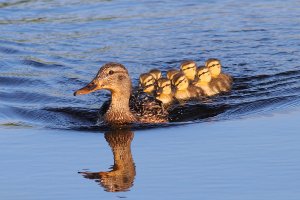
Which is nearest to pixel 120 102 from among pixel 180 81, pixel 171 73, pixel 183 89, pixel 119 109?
pixel 119 109

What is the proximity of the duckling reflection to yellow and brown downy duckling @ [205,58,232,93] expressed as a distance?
2347mm

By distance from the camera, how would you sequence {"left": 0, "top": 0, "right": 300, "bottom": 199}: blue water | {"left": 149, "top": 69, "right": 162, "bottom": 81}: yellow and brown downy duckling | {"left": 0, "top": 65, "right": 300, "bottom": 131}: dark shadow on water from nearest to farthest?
{"left": 0, "top": 0, "right": 300, "bottom": 199}: blue water → {"left": 0, "top": 65, "right": 300, "bottom": 131}: dark shadow on water → {"left": 149, "top": 69, "right": 162, "bottom": 81}: yellow and brown downy duckling

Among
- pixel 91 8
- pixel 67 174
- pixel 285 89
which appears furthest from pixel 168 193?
pixel 91 8

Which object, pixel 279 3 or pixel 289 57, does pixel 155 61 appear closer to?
pixel 289 57

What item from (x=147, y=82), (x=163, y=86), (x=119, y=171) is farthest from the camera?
(x=147, y=82)

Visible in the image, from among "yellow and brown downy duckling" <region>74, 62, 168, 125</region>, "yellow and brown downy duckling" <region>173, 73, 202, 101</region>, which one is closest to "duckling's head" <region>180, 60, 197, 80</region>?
"yellow and brown downy duckling" <region>173, 73, 202, 101</region>

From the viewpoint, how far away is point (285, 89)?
10.8m

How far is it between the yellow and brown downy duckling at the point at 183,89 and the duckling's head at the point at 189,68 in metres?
0.25

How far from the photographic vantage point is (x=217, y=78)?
36.7 ft

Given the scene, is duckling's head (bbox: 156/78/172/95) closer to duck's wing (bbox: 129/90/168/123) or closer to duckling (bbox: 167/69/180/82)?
duckling (bbox: 167/69/180/82)

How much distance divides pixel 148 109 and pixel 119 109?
0.37 m

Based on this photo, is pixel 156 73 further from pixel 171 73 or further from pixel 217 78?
pixel 217 78

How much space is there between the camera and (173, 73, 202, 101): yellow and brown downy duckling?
1082 cm

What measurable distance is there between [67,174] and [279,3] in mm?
7558
